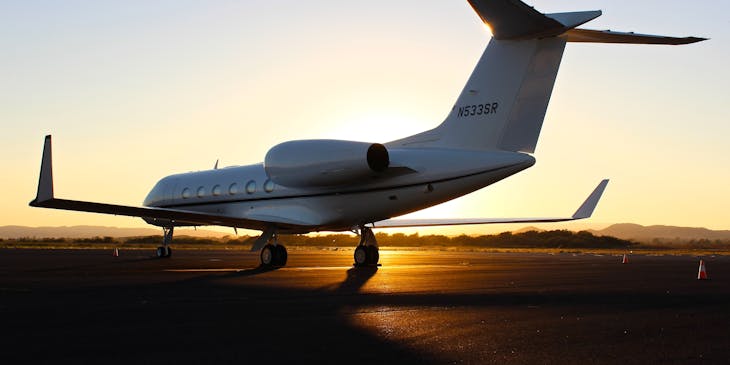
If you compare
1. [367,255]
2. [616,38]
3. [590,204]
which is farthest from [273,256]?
[616,38]

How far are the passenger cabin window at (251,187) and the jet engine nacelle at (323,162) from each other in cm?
279

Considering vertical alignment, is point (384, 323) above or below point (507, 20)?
below

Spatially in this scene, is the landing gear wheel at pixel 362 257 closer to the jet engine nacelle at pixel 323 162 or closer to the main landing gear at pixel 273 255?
the main landing gear at pixel 273 255

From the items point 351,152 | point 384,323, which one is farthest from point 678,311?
point 351,152

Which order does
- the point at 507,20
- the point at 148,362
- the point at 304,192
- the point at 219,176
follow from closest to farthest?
1. the point at 148,362
2. the point at 507,20
3. the point at 304,192
4. the point at 219,176

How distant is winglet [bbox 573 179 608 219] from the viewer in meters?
22.8

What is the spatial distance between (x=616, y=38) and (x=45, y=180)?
→ 12.9 meters

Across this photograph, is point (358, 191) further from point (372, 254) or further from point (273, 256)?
point (273, 256)

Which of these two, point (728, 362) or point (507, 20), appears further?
point (507, 20)

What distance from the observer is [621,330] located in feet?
26.3

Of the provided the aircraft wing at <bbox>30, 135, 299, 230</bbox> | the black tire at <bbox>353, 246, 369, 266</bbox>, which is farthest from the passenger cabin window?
the black tire at <bbox>353, 246, 369, 266</bbox>

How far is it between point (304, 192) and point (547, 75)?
7528mm

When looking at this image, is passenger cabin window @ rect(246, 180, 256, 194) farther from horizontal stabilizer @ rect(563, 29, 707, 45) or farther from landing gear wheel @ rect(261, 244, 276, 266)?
horizontal stabilizer @ rect(563, 29, 707, 45)

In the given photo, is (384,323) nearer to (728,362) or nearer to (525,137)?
(728,362)
